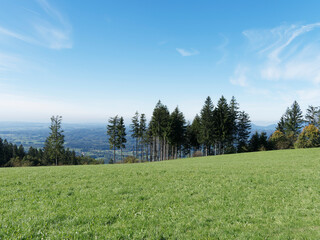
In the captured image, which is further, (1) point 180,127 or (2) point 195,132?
(2) point 195,132

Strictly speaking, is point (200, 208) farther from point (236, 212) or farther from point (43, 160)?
point (43, 160)

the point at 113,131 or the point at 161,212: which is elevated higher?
the point at 113,131

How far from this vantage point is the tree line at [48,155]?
5222 cm

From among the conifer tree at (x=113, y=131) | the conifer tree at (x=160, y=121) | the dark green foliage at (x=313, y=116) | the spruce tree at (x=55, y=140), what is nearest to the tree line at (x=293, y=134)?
the dark green foliage at (x=313, y=116)

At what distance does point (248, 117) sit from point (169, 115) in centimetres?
3180

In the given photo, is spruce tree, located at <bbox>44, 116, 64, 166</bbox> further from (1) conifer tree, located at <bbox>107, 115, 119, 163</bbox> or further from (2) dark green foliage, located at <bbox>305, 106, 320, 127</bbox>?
(2) dark green foliage, located at <bbox>305, 106, 320, 127</bbox>

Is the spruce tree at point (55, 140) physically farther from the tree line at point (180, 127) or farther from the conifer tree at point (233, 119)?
the conifer tree at point (233, 119)

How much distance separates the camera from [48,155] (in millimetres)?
64812

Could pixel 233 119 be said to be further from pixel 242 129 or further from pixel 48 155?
pixel 48 155

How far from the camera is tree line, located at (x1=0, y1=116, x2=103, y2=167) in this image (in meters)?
52.2

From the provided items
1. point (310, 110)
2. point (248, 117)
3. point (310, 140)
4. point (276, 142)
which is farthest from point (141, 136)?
point (310, 110)

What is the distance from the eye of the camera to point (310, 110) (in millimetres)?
67188

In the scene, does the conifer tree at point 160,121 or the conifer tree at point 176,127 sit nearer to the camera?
the conifer tree at point 176,127

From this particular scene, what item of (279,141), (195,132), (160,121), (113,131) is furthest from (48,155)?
(279,141)
